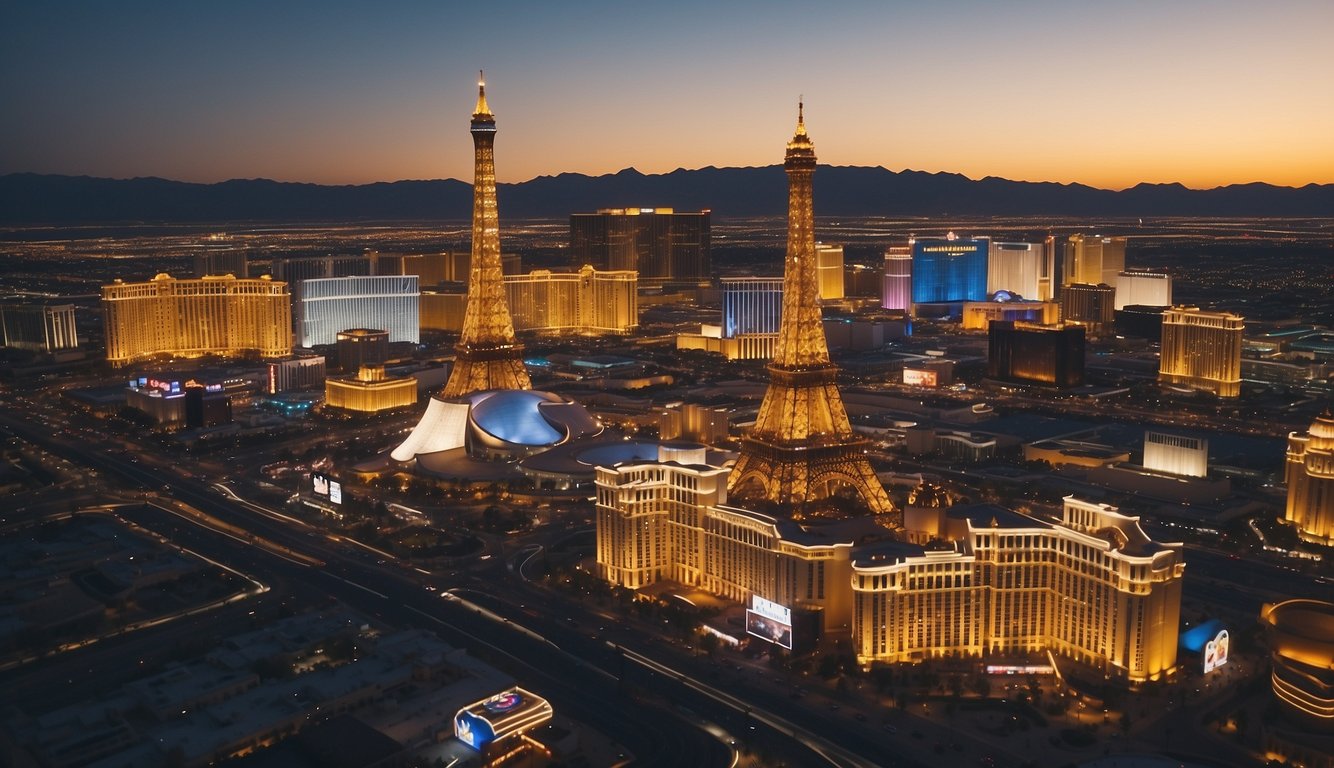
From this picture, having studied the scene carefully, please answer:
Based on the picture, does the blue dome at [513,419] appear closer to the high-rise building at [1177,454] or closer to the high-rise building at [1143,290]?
the high-rise building at [1177,454]

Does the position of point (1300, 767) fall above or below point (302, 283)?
below

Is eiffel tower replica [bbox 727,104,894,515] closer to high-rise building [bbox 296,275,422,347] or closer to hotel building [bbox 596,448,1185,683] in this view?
hotel building [bbox 596,448,1185,683]

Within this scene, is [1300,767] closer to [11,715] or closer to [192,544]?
[11,715]

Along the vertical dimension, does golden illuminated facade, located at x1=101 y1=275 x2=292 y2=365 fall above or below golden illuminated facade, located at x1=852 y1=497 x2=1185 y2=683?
above

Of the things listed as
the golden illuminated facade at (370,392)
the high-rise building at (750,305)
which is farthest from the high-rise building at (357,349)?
the high-rise building at (750,305)

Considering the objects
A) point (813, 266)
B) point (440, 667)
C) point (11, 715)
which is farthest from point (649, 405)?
point (11, 715)

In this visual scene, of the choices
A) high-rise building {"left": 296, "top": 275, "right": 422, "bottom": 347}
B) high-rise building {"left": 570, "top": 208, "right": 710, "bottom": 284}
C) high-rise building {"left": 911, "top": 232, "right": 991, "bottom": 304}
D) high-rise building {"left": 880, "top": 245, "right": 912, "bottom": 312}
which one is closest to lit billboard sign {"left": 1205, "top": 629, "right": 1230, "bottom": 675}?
high-rise building {"left": 296, "top": 275, "right": 422, "bottom": 347}
